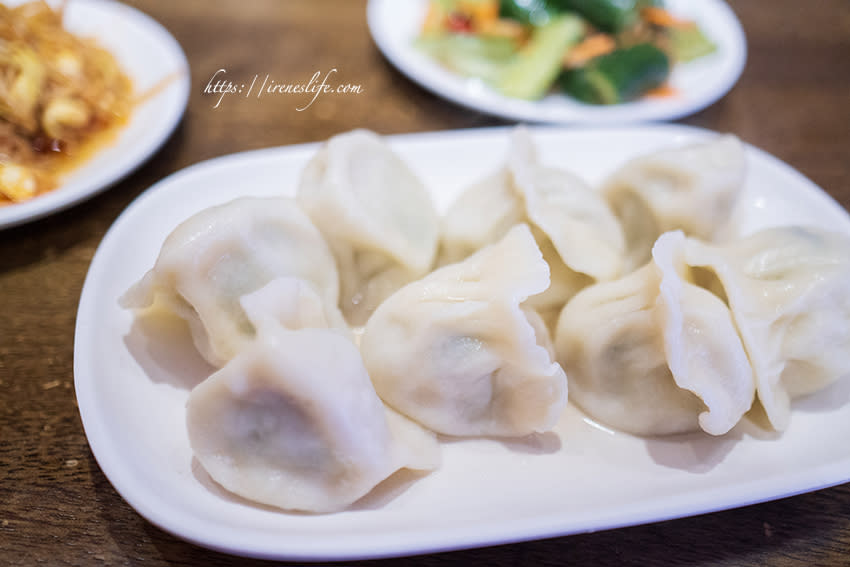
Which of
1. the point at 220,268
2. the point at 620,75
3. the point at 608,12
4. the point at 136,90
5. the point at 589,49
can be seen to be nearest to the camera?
the point at 220,268

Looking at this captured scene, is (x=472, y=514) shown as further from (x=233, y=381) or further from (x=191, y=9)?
(x=191, y=9)

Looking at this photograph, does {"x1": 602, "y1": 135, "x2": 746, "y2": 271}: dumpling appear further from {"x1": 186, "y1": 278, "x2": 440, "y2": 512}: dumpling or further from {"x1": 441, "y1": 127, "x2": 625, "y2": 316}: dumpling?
{"x1": 186, "y1": 278, "x2": 440, "y2": 512}: dumpling

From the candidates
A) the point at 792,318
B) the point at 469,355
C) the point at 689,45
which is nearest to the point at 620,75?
the point at 689,45

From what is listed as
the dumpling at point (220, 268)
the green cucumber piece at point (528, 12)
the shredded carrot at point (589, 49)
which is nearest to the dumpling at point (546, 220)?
the dumpling at point (220, 268)

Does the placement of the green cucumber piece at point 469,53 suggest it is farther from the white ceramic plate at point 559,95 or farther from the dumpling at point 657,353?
the dumpling at point 657,353

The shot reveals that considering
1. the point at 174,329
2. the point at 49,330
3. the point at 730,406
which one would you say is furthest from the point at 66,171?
the point at 730,406

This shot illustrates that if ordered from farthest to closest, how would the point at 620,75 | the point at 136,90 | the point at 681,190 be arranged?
the point at 620,75 → the point at 136,90 → the point at 681,190

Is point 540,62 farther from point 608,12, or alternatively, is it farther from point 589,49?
point 608,12
